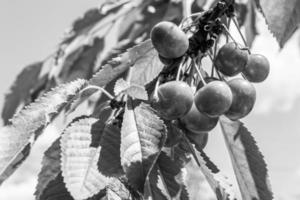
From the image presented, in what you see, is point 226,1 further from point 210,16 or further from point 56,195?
point 56,195

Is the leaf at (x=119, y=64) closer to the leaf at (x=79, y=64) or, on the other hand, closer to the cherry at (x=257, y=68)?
the cherry at (x=257, y=68)

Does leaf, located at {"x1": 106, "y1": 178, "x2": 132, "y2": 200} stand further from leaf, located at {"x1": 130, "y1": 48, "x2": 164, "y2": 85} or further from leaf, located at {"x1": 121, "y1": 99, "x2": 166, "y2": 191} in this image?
leaf, located at {"x1": 130, "y1": 48, "x2": 164, "y2": 85}

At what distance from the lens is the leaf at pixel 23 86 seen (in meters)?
2.26

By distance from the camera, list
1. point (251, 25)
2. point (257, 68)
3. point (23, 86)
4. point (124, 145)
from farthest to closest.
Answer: point (23, 86), point (251, 25), point (257, 68), point (124, 145)

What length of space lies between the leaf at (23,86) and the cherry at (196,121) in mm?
1244

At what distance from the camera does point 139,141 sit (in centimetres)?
95

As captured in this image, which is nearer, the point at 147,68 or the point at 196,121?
the point at 196,121

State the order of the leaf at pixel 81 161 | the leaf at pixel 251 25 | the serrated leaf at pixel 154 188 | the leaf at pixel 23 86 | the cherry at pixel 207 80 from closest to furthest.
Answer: the leaf at pixel 81 161, the serrated leaf at pixel 154 188, the cherry at pixel 207 80, the leaf at pixel 251 25, the leaf at pixel 23 86

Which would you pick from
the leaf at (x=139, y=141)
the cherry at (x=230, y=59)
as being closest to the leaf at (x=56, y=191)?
the leaf at (x=139, y=141)

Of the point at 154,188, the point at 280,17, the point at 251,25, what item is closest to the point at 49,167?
the point at 154,188

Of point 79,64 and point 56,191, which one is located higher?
point 56,191

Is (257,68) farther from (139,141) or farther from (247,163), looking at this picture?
(139,141)

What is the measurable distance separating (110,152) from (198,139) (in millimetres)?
328

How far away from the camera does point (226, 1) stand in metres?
1.29
